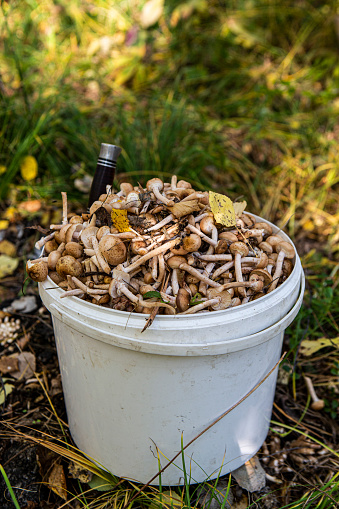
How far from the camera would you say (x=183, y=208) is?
1.13 meters

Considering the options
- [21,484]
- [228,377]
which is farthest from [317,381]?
[21,484]

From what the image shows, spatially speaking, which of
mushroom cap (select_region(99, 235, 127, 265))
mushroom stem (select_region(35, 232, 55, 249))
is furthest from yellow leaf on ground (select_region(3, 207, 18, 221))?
mushroom cap (select_region(99, 235, 127, 265))

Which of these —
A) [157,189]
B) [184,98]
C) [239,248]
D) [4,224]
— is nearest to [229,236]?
[239,248]

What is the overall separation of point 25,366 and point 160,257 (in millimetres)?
964

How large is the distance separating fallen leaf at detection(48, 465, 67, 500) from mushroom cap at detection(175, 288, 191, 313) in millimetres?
738

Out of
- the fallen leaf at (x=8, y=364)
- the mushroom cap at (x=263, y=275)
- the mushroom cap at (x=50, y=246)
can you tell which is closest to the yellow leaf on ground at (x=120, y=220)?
the mushroom cap at (x=50, y=246)

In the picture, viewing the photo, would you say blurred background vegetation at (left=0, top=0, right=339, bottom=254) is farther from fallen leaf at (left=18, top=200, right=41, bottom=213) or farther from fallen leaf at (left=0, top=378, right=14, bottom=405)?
fallen leaf at (left=0, top=378, right=14, bottom=405)

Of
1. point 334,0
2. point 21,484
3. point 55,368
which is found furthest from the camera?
point 334,0

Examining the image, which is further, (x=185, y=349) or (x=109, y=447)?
(x=109, y=447)

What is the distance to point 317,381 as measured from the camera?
1.74 metres

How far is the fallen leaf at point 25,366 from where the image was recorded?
5.46 ft

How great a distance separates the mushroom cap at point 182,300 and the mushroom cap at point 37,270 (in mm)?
386

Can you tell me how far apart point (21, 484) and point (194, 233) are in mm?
998

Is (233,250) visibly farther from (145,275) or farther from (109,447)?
(109,447)
